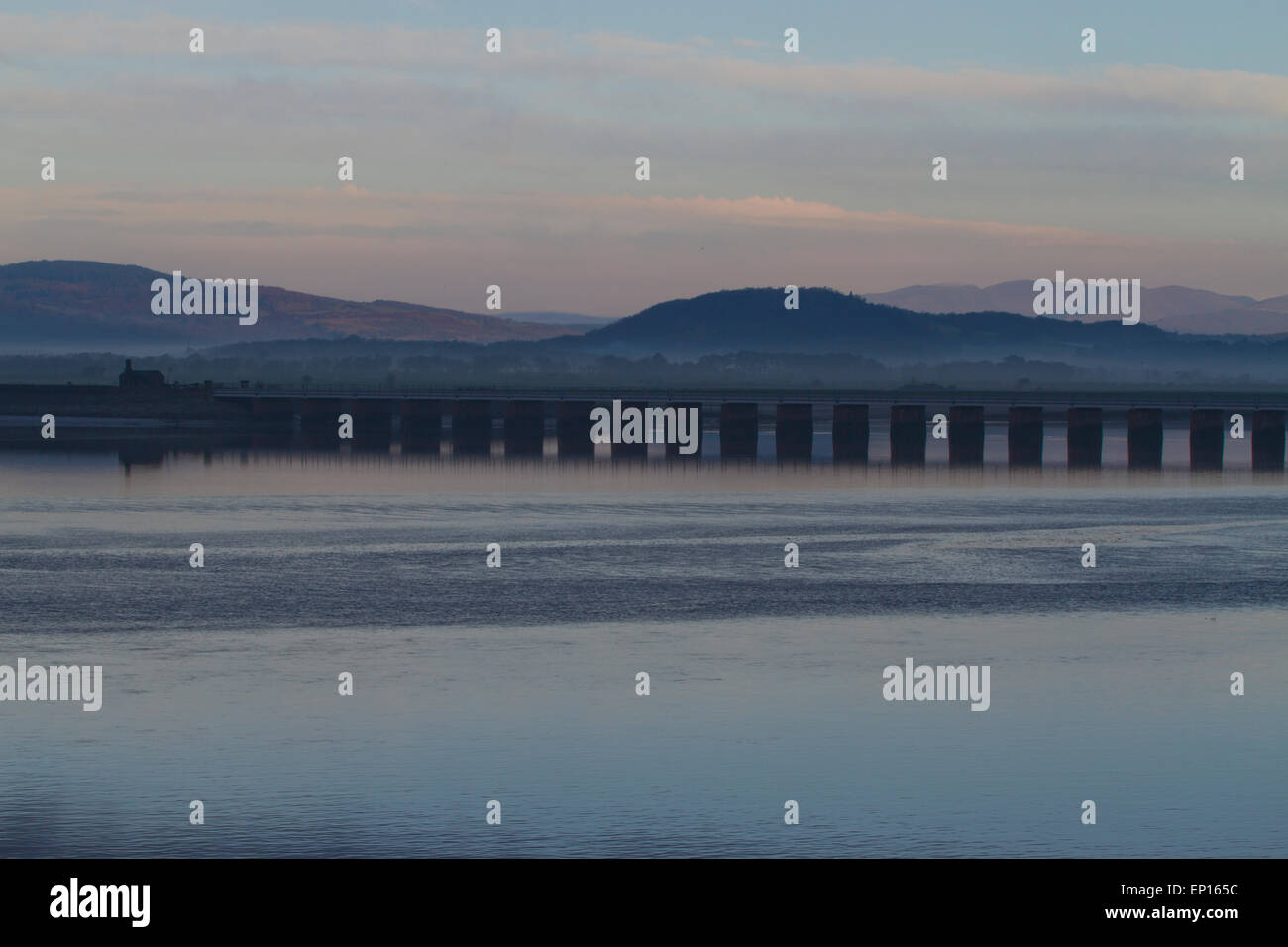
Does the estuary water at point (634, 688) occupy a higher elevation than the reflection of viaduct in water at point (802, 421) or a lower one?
lower

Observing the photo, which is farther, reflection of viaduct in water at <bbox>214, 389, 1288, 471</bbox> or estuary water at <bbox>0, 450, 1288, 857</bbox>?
reflection of viaduct in water at <bbox>214, 389, 1288, 471</bbox>

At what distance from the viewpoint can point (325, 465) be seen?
81.6 meters

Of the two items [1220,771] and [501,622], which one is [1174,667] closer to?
[1220,771]

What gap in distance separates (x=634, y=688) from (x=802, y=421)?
8034 cm

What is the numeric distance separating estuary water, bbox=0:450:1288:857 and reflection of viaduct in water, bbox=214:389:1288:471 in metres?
47.7

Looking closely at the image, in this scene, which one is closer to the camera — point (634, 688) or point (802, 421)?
point (634, 688)

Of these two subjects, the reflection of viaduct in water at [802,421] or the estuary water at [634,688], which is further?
the reflection of viaduct in water at [802,421]

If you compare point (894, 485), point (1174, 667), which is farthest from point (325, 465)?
point (1174, 667)

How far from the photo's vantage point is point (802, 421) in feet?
345

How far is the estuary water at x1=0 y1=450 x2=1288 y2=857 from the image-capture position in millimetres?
18453

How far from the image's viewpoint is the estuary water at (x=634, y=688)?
18453 millimetres

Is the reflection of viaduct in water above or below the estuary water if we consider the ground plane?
above

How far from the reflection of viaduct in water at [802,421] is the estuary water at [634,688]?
1879 inches

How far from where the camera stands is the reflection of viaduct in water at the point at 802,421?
329 feet
